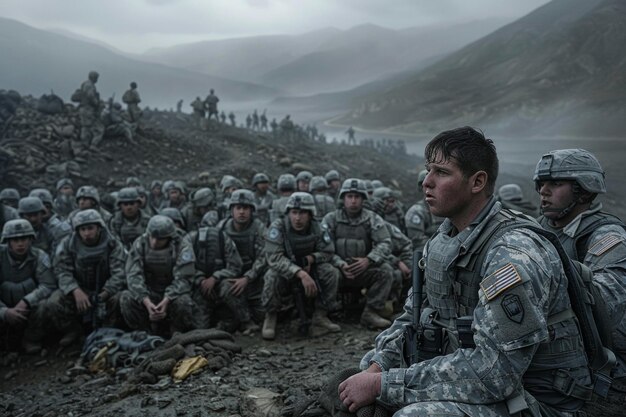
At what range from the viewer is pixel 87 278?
5.82 metres

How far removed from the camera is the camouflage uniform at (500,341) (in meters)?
1.78

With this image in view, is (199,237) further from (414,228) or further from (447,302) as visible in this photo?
(447,302)

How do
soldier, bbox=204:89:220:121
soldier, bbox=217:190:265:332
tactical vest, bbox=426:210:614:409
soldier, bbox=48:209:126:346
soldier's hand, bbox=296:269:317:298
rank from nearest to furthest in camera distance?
tactical vest, bbox=426:210:614:409, soldier's hand, bbox=296:269:317:298, soldier, bbox=48:209:126:346, soldier, bbox=217:190:265:332, soldier, bbox=204:89:220:121

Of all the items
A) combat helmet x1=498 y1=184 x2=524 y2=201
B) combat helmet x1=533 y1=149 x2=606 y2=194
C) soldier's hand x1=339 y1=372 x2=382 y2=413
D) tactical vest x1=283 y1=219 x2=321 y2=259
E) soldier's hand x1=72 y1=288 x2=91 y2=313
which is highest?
combat helmet x1=533 y1=149 x2=606 y2=194

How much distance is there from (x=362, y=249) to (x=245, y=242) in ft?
5.64

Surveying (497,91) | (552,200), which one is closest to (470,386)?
(552,200)

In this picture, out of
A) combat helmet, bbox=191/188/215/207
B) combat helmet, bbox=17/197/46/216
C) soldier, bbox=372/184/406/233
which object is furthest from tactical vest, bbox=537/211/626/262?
combat helmet, bbox=17/197/46/216

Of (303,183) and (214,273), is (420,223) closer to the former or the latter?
(303,183)

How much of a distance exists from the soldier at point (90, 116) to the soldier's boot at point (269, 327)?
14.9m

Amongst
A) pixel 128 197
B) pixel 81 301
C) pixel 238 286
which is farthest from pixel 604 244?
pixel 128 197

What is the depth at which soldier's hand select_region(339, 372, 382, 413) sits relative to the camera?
2.09m

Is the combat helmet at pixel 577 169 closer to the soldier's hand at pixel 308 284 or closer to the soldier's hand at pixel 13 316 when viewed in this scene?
the soldier's hand at pixel 308 284

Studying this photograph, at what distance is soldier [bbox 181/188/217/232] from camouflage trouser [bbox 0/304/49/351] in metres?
2.93

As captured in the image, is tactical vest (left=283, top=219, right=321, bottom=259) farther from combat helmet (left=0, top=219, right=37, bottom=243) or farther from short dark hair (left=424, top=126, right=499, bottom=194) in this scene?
short dark hair (left=424, top=126, right=499, bottom=194)
